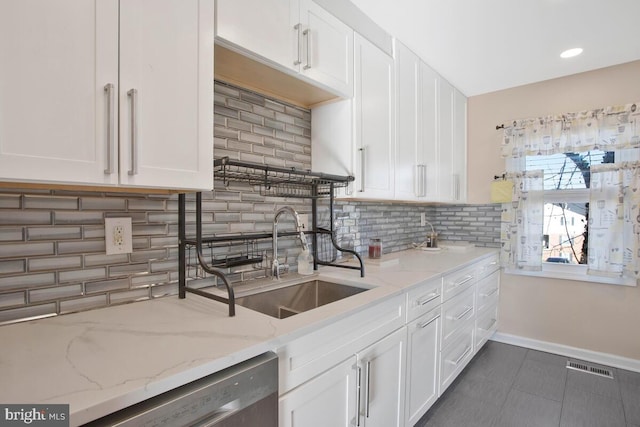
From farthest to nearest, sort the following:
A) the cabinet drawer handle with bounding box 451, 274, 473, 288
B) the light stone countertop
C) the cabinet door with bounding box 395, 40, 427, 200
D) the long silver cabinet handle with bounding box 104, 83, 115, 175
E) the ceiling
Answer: the cabinet door with bounding box 395, 40, 427, 200
the cabinet drawer handle with bounding box 451, 274, 473, 288
the ceiling
the long silver cabinet handle with bounding box 104, 83, 115, 175
the light stone countertop

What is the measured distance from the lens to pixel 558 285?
282 centimetres

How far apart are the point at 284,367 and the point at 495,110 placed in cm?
312

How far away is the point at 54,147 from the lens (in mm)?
814

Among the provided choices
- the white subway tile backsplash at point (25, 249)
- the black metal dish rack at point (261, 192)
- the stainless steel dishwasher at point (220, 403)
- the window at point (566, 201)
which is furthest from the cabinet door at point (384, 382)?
the window at point (566, 201)

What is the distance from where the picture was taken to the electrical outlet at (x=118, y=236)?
116 centimetres

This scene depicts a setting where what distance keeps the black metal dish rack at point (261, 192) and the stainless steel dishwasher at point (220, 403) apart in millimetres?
277

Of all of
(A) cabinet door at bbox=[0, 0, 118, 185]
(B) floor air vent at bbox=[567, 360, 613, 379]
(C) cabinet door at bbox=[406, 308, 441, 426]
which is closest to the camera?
(A) cabinet door at bbox=[0, 0, 118, 185]

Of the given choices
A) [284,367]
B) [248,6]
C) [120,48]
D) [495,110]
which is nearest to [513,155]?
[495,110]

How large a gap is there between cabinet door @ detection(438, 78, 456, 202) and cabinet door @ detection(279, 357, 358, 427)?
6.27ft

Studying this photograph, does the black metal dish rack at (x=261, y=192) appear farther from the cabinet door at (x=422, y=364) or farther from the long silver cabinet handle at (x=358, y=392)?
the long silver cabinet handle at (x=358, y=392)

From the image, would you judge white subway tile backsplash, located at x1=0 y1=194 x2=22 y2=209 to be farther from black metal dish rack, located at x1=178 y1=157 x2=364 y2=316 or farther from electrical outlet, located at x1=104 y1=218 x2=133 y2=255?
black metal dish rack, located at x1=178 y1=157 x2=364 y2=316

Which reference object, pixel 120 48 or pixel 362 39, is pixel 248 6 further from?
pixel 362 39

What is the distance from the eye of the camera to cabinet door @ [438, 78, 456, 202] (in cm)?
276

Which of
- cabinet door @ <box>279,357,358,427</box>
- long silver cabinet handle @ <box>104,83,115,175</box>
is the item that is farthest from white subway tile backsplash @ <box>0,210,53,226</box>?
Answer: cabinet door @ <box>279,357,358,427</box>
